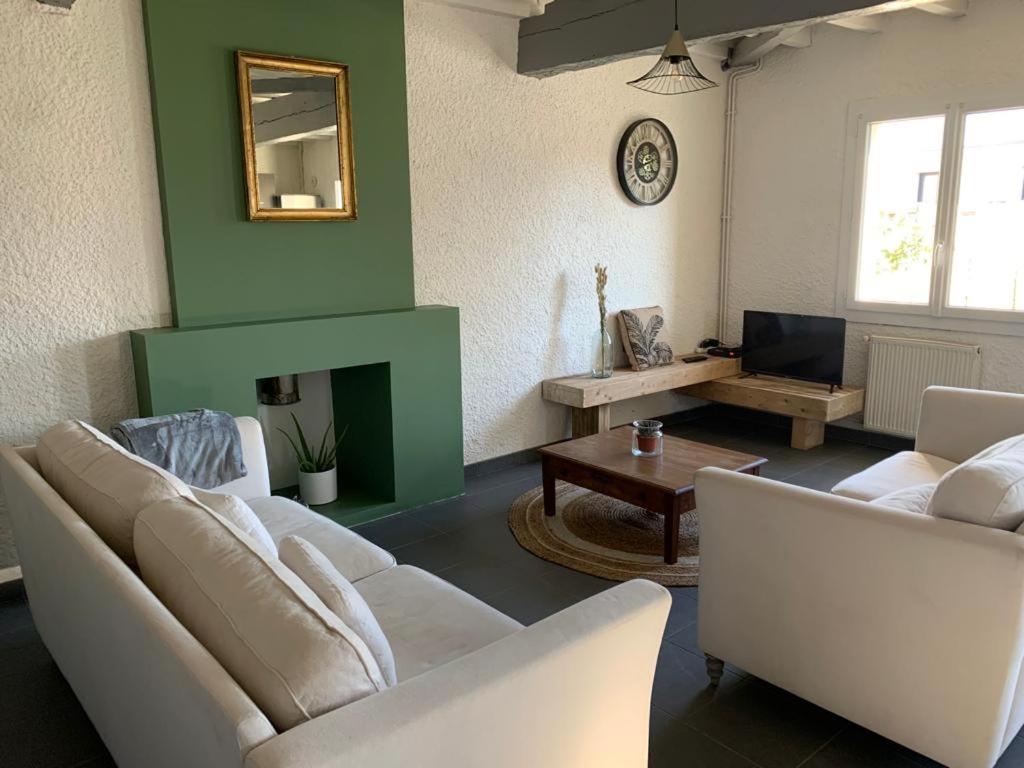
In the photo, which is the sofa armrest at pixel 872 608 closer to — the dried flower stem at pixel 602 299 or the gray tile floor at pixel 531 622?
the gray tile floor at pixel 531 622

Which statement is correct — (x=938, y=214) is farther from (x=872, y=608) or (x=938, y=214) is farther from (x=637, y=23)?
(x=872, y=608)

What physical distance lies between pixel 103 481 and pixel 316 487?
1874mm

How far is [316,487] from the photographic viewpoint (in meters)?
3.87

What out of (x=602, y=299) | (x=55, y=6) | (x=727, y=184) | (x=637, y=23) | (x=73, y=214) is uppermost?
(x=637, y=23)

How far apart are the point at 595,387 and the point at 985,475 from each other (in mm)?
2825

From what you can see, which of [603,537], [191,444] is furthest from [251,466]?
[603,537]

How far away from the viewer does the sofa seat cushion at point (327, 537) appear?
7.71 feet

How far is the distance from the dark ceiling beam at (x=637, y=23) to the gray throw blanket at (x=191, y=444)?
2498mm

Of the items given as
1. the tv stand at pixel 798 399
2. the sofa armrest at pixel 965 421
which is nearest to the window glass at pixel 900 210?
the tv stand at pixel 798 399

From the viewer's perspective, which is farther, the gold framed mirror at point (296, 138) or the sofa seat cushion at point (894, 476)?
the gold framed mirror at point (296, 138)

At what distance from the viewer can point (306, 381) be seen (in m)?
4.11

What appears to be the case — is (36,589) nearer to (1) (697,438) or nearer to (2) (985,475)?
(2) (985,475)

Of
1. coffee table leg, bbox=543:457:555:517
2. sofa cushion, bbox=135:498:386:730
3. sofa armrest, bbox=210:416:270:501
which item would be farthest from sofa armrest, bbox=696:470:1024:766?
sofa armrest, bbox=210:416:270:501

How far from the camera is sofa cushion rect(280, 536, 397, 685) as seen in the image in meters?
1.45
